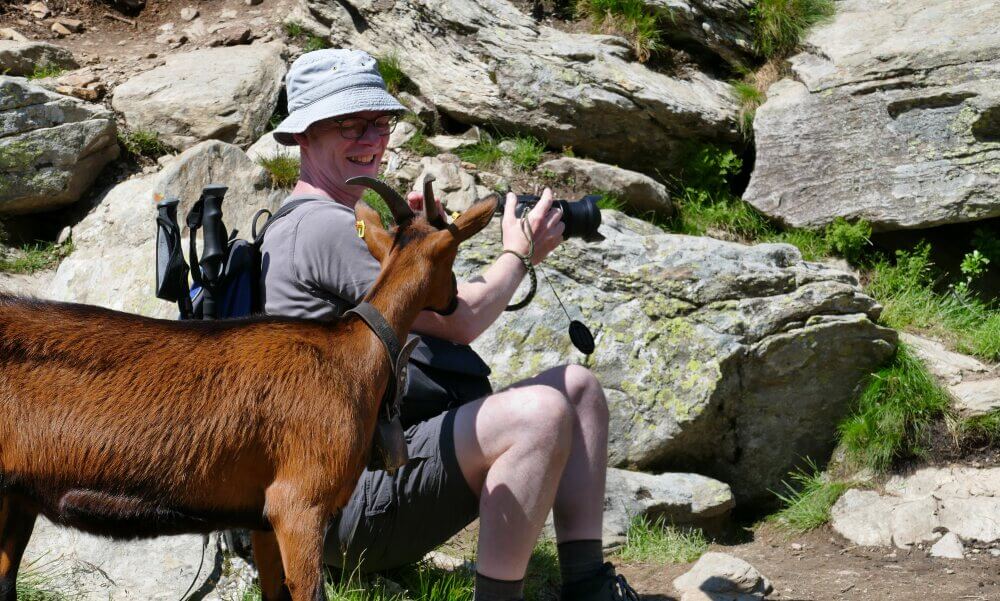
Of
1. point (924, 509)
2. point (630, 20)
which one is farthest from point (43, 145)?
point (924, 509)

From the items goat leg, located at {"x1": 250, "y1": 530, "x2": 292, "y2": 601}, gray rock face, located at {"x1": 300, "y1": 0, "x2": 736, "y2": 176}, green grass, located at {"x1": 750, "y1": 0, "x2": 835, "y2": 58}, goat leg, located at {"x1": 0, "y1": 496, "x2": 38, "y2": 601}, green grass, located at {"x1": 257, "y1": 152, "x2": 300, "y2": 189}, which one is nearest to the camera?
goat leg, located at {"x1": 0, "y1": 496, "x2": 38, "y2": 601}

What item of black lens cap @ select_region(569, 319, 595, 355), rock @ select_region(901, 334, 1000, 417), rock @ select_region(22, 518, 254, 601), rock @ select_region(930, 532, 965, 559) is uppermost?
black lens cap @ select_region(569, 319, 595, 355)

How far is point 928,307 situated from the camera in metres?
6.69

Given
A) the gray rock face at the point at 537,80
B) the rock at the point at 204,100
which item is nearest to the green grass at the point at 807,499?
the gray rock face at the point at 537,80

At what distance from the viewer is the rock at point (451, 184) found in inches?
265

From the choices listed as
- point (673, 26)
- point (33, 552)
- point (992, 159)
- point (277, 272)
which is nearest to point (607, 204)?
point (673, 26)

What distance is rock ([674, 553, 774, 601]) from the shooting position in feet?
13.5

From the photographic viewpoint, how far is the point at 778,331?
5559 mm

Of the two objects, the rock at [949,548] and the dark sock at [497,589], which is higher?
the dark sock at [497,589]

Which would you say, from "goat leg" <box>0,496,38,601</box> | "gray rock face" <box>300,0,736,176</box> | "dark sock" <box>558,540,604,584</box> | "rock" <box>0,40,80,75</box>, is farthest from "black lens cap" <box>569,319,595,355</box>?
"rock" <box>0,40,80,75</box>

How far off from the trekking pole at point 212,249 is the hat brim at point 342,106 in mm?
384

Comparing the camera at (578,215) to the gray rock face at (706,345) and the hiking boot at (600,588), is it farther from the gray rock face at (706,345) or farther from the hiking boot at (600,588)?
the gray rock face at (706,345)

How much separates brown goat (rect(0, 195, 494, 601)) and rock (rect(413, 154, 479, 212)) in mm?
3762

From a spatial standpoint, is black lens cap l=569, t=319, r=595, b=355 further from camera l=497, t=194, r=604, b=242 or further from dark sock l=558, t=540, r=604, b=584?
dark sock l=558, t=540, r=604, b=584
